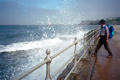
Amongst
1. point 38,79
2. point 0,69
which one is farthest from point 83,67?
A: point 0,69

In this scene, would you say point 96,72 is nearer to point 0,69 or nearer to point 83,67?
point 83,67

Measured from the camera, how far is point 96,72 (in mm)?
4570

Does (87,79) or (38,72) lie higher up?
(87,79)

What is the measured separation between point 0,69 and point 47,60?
1271 cm

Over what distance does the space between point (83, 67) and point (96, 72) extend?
22.1 inches

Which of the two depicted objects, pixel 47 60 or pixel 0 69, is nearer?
pixel 47 60

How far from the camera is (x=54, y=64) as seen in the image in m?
10.8

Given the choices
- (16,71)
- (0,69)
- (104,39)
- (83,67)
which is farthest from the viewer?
(0,69)

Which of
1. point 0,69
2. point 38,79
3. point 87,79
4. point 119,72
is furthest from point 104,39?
point 0,69

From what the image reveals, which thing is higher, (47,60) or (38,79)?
(47,60)

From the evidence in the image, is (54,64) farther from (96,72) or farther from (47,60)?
(47,60)

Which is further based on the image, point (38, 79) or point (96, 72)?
point (38, 79)

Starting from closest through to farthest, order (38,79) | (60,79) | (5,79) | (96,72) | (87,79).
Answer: (87,79)
(60,79)
(96,72)
(38,79)
(5,79)

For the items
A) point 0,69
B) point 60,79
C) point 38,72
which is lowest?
point 0,69
